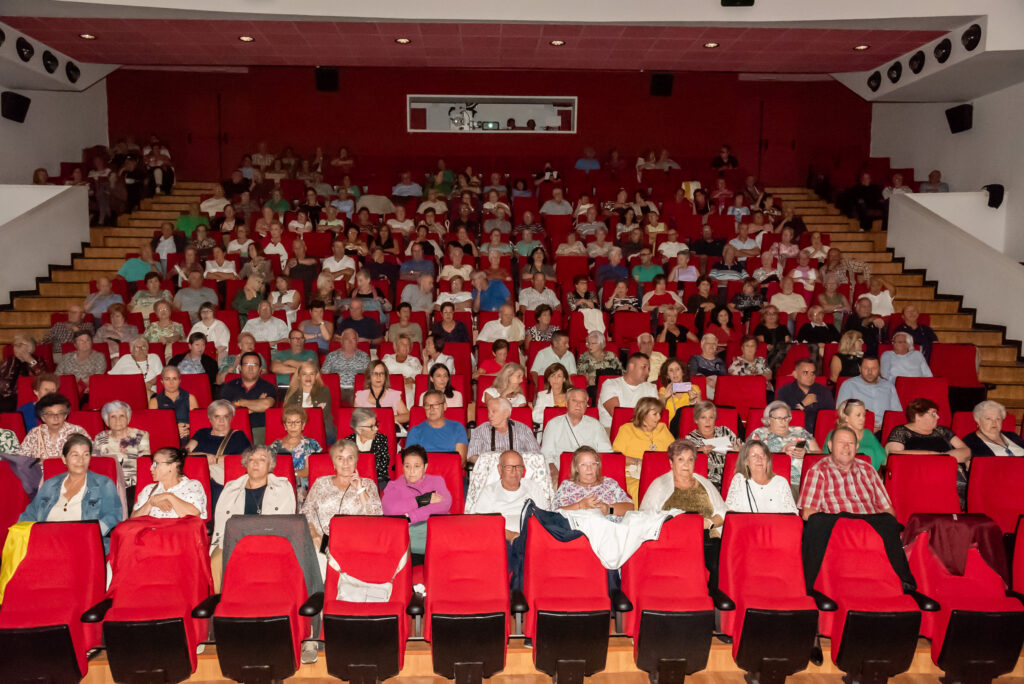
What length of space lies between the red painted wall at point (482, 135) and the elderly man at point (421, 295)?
4.37m

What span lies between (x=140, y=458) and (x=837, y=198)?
352 inches

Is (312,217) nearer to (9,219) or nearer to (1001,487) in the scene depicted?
Answer: (9,219)

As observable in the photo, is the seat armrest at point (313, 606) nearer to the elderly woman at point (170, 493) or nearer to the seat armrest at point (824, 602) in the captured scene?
the elderly woman at point (170, 493)

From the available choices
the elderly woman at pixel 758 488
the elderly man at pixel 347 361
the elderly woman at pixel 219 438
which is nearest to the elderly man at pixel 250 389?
the elderly man at pixel 347 361

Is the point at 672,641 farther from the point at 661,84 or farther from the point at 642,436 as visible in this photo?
the point at 661,84

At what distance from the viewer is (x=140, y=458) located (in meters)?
3.90

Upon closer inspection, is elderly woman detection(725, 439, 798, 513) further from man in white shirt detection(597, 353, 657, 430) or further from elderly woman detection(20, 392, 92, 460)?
elderly woman detection(20, 392, 92, 460)

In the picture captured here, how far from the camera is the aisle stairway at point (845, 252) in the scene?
7043mm

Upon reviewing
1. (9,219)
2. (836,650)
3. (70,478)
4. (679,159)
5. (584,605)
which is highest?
(679,159)

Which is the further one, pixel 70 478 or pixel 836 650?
pixel 70 478

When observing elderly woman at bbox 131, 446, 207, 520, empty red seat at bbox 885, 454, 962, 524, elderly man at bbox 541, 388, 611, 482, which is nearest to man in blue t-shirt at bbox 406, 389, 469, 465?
elderly man at bbox 541, 388, 611, 482

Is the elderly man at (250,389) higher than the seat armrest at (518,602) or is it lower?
higher

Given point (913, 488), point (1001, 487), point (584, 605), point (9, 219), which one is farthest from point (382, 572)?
point (9, 219)

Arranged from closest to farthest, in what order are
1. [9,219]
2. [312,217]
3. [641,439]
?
[641,439], [9,219], [312,217]
